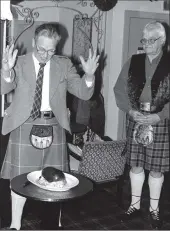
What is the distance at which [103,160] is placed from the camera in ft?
12.6

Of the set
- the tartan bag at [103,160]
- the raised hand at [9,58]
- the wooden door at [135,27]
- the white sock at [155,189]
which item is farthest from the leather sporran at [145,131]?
the wooden door at [135,27]

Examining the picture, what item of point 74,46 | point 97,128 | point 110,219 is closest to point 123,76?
point 110,219

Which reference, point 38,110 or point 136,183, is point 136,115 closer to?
point 136,183

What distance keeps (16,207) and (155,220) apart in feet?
4.17

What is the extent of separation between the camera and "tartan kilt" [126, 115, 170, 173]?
3726mm

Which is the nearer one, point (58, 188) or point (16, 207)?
point (58, 188)

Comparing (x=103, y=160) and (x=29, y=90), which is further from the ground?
(x=29, y=90)

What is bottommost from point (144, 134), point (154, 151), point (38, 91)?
point (154, 151)

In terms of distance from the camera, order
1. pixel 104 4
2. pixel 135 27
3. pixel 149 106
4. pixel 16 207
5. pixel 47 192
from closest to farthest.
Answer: pixel 47 192
pixel 16 207
pixel 149 106
pixel 104 4
pixel 135 27

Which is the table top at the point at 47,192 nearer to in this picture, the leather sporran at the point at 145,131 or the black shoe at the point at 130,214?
the leather sporran at the point at 145,131

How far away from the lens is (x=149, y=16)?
19.5 ft

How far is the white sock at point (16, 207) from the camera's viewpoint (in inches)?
130

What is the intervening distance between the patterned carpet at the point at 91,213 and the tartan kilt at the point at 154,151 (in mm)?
530

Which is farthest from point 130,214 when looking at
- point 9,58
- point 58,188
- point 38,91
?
point 9,58
